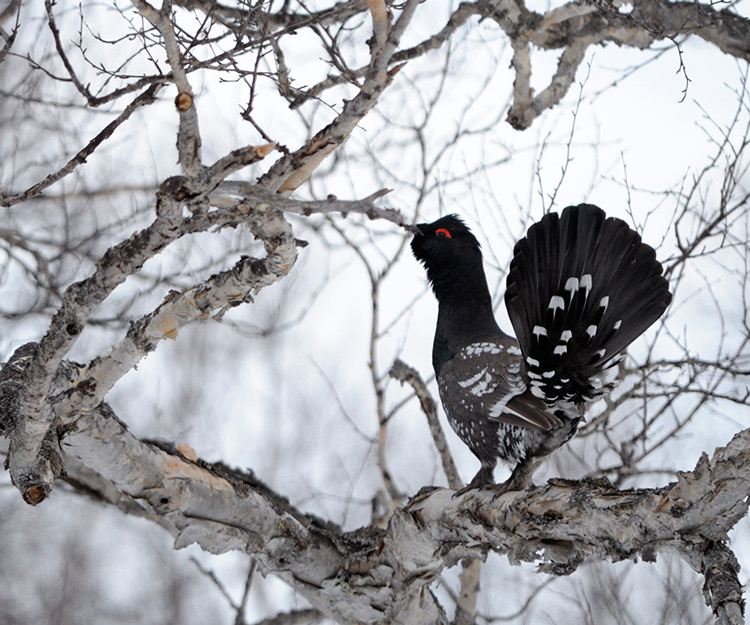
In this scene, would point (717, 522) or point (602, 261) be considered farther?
point (602, 261)

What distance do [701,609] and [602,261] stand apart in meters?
2.92

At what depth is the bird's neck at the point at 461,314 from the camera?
4.26m

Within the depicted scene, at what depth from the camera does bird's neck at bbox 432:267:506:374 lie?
426 cm

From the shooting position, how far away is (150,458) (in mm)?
2877

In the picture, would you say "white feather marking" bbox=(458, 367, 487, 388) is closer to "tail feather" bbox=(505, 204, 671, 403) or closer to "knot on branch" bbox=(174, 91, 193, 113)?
"tail feather" bbox=(505, 204, 671, 403)

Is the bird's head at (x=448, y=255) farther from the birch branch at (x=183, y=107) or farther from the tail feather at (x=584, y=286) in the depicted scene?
the birch branch at (x=183, y=107)

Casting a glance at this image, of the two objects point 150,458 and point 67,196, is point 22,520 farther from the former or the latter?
point 150,458

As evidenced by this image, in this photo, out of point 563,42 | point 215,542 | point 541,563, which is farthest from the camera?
point 563,42

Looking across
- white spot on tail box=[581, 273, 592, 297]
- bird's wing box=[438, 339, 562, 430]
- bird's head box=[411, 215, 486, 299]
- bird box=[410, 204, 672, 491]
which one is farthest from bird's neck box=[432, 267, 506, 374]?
white spot on tail box=[581, 273, 592, 297]

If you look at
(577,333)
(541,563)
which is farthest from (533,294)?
(541,563)

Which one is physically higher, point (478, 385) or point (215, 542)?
point (478, 385)

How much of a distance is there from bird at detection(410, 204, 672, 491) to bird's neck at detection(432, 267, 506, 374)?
0.29 m

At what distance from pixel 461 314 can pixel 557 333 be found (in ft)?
3.52

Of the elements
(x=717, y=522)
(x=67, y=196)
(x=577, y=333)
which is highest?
(x=67, y=196)
